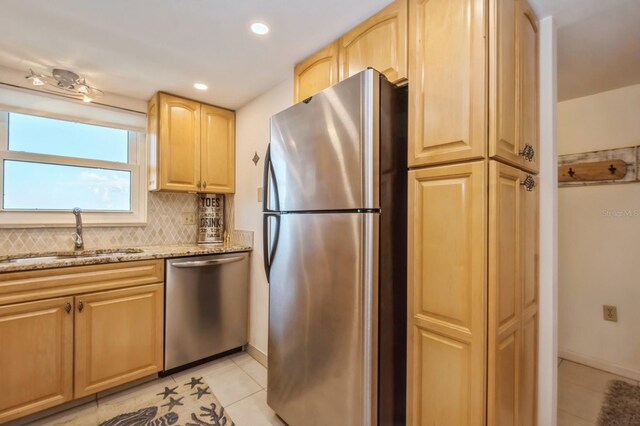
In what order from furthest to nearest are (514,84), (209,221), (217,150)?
(209,221) → (217,150) → (514,84)

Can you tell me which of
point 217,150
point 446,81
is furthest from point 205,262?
point 446,81

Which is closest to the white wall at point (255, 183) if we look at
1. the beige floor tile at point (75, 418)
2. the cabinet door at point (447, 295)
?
the beige floor tile at point (75, 418)

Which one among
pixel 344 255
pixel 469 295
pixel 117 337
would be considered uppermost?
pixel 344 255

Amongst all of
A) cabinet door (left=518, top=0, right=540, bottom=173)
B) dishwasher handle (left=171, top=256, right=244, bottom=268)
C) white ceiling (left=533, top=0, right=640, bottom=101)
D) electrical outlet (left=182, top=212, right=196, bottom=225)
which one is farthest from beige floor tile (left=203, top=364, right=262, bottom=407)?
white ceiling (left=533, top=0, right=640, bottom=101)

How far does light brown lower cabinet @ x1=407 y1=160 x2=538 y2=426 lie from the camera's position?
1.09 meters

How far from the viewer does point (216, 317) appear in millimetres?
2428

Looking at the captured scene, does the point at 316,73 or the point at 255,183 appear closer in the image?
the point at 316,73

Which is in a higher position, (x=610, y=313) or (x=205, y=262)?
(x=205, y=262)

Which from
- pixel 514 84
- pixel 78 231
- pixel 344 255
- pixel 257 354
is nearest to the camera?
pixel 514 84

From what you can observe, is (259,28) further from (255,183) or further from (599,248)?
(599,248)

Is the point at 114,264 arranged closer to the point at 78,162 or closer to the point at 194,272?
the point at 194,272

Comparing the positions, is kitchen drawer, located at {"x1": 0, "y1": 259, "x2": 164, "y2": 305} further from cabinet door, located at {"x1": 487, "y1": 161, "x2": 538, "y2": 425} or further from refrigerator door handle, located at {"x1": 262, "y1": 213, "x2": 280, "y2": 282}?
cabinet door, located at {"x1": 487, "y1": 161, "x2": 538, "y2": 425}

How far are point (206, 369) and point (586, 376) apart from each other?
3008 millimetres

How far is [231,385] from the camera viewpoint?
84.0 inches
